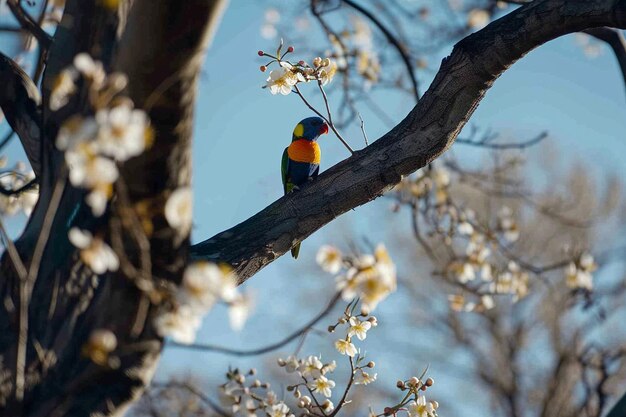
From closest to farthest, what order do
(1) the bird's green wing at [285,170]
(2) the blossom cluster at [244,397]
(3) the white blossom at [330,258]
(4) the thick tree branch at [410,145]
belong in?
(3) the white blossom at [330,258] < (4) the thick tree branch at [410,145] < (2) the blossom cluster at [244,397] < (1) the bird's green wing at [285,170]

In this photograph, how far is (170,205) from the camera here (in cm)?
125

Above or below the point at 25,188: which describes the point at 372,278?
below

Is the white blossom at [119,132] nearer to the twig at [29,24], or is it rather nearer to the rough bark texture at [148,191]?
the rough bark texture at [148,191]

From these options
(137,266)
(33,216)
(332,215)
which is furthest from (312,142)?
(137,266)

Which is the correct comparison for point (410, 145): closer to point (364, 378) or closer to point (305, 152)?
point (364, 378)

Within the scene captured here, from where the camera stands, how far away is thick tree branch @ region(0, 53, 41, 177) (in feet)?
6.72

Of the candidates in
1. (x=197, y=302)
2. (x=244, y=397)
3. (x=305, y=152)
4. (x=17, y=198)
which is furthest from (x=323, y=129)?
(x=197, y=302)

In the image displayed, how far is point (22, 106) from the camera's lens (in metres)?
2.11

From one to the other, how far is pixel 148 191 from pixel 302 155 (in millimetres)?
2483

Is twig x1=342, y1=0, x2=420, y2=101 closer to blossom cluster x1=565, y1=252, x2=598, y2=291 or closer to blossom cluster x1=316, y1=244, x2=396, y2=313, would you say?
blossom cluster x1=565, y1=252, x2=598, y2=291

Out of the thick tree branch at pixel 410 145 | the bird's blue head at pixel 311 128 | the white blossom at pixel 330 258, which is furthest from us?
the bird's blue head at pixel 311 128

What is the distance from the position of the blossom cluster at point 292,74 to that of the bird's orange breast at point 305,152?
157 cm

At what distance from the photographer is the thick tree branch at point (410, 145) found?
1.99m

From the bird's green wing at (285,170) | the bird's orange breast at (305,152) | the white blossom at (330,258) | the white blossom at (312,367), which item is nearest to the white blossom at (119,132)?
the white blossom at (330,258)
